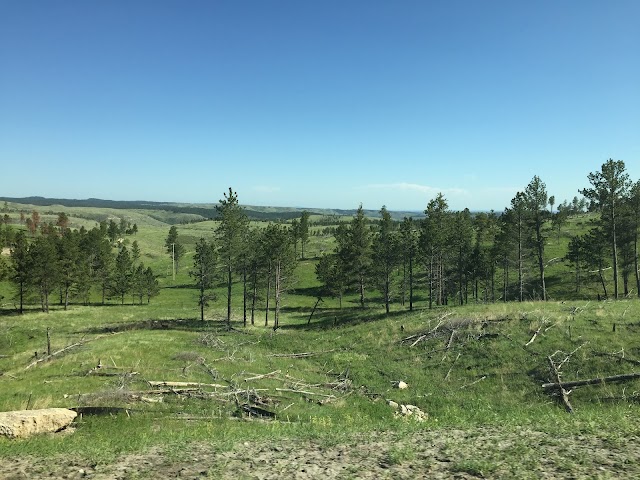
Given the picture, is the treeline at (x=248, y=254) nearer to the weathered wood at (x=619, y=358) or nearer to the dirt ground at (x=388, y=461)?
the weathered wood at (x=619, y=358)

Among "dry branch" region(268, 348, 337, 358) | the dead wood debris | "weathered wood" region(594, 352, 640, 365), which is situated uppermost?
"weathered wood" region(594, 352, 640, 365)

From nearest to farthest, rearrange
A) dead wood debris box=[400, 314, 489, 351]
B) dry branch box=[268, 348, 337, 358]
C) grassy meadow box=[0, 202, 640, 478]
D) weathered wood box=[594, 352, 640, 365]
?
grassy meadow box=[0, 202, 640, 478]
weathered wood box=[594, 352, 640, 365]
dead wood debris box=[400, 314, 489, 351]
dry branch box=[268, 348, 337, 358]

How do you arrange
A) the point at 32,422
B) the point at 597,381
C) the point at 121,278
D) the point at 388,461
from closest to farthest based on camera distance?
the point at 388,461, the point at 32,422, the point at 597,381, the point at 121,278

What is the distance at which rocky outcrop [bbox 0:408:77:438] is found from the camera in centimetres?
1250

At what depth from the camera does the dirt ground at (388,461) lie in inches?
341

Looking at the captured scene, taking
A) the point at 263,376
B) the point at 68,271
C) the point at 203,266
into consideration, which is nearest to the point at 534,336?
the point at 263,376

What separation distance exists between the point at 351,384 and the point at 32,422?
50.1ft

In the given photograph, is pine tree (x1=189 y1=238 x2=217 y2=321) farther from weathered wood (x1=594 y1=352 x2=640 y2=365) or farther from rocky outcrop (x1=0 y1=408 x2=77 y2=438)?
weathered wood (x1=594 y1=352 x2=640 y2=365)

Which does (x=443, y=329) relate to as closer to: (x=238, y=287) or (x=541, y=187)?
(x=541, y=187)

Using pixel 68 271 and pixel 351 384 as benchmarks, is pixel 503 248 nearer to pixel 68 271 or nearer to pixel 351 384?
pixel 351 384

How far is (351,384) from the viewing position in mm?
23094

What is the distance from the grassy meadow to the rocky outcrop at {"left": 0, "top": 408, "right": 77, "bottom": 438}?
0.58 meters

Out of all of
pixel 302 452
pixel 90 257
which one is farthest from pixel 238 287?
pixel 302 452

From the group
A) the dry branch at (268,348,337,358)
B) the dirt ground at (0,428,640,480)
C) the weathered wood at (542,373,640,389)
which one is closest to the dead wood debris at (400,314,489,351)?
the dry branch at (268,348,337,358)
